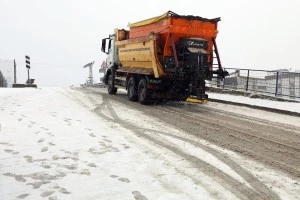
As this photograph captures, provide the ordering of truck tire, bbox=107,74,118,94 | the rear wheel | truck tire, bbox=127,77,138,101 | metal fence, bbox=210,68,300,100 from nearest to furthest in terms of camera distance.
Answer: the rear wheel < truck tire, bbox=127,77,138,101 < metal fence, bbox=210,68,300,100 < truck tire, bbox=107,74,118,94

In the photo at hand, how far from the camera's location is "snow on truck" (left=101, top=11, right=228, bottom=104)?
12711mm

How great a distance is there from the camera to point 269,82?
1720 centimetres

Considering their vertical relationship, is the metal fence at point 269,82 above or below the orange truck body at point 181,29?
below

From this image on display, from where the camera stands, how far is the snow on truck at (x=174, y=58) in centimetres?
1271

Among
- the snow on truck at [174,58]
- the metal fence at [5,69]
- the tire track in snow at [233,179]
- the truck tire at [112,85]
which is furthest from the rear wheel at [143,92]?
the metal fence at [5,69]

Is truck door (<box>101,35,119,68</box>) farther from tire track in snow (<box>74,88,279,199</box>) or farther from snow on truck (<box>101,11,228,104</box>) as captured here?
tire track in snow (<box>74,88,279,199</box>)

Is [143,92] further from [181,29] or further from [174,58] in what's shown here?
[181,29]

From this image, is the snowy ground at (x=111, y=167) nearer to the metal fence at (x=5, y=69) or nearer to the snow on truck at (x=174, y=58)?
the snow on truck at (x=174, y=58)

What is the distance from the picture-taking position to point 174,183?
187 inches

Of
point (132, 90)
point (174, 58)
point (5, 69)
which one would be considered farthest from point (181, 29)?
point (5, 69)

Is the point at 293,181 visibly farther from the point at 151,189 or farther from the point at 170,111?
the point at 170,111

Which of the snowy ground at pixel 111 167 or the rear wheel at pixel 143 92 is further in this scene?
the rear wheel at pixel 143 92

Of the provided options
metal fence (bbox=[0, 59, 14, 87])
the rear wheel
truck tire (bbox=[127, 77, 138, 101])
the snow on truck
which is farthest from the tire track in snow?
metal fence (bbox=[0, 59, 14, 87])

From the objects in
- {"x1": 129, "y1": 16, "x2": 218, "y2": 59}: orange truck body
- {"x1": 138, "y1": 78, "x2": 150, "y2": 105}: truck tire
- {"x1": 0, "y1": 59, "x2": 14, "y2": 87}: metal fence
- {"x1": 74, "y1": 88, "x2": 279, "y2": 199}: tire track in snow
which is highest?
{"x1": 129, "y1": 16, "x2": 218, "y2": 59}: orange truck body
